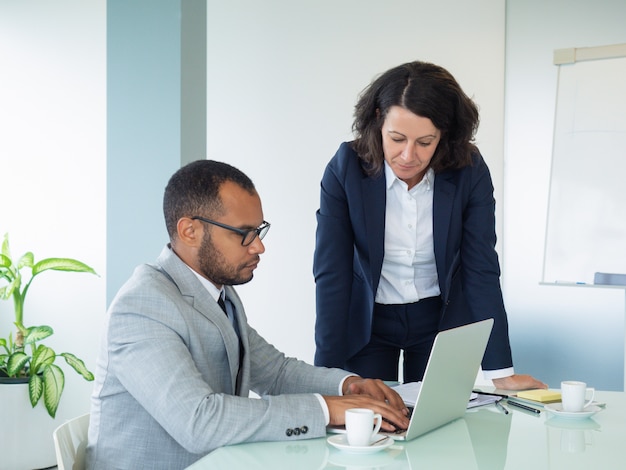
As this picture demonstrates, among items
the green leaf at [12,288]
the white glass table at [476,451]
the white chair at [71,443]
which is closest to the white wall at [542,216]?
the green leaf at [12,288]

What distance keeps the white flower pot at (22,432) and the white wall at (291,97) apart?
1297 millimetres

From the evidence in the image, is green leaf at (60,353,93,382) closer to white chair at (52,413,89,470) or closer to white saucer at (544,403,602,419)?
white chair at (52,413,89,470)

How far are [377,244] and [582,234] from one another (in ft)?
5.81

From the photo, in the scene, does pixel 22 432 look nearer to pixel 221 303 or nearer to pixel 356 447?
pixel 221 303

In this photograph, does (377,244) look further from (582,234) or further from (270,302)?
(270,302)

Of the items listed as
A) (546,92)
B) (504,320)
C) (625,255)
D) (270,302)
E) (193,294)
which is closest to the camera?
(193,294)

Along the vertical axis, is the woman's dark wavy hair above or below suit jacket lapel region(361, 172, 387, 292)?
above

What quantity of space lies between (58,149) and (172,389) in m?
3.28

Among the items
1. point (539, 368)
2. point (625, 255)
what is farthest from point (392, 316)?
point (539, 368)

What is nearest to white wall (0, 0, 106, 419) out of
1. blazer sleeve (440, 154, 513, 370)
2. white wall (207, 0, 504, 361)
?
white wall (207, 0, 504, 361)

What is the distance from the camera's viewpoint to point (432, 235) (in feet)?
6.68

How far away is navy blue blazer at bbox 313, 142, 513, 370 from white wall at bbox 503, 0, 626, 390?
6.20ft

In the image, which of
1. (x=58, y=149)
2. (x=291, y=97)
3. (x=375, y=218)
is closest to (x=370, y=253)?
(x=375, y=218)

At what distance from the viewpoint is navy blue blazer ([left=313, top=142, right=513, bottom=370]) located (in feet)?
6.61
